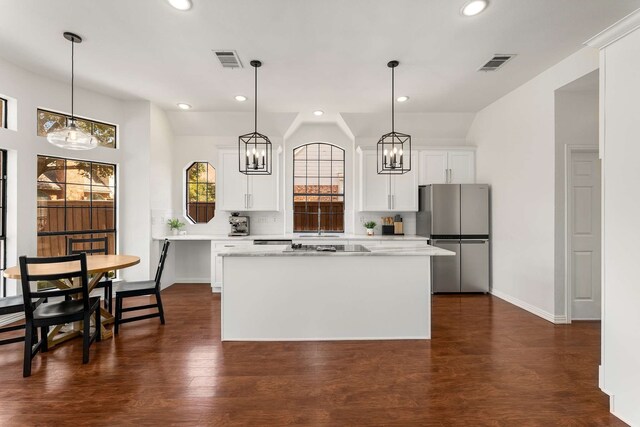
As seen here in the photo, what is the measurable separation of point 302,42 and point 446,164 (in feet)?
11.0

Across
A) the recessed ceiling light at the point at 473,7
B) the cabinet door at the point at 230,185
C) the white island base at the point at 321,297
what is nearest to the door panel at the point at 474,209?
the white island base at the point at 321,297

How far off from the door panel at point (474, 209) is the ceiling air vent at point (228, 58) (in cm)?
362

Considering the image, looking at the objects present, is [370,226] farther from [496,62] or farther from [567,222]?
[496,62]

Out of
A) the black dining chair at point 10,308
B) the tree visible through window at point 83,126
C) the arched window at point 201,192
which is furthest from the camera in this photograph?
the arched window at point 201,192

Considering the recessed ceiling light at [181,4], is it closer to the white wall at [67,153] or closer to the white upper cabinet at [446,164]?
the white wall at [67,153]

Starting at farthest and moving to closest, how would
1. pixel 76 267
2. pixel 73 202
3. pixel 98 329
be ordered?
pixel 73 202 < pixel 98 329 < pixel 76 267

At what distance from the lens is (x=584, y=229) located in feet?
12.1

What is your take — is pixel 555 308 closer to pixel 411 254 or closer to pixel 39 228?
pixel 411 254

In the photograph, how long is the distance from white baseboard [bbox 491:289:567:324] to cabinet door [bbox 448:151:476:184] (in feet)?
6.02

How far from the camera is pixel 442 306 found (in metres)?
4.32

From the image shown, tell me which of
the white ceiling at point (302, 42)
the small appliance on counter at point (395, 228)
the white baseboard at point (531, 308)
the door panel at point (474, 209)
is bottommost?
the white baseboard at point (531, 308)

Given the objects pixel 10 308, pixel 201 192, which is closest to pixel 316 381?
pixel 10 308

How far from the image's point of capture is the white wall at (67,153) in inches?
142

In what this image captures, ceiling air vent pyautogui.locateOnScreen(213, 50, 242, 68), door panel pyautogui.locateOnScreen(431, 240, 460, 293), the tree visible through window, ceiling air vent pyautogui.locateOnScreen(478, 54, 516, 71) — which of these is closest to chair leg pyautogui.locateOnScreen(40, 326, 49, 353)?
the tree visible through window
